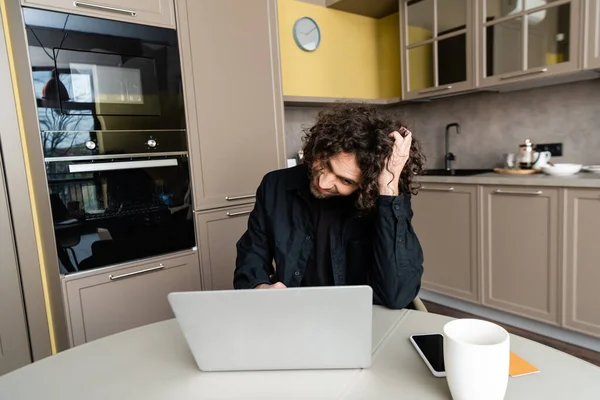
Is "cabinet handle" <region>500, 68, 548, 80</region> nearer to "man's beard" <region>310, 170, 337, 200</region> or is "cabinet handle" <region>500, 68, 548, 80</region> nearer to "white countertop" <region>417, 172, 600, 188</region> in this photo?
"white countertop" <region>417, 172, 600, 188</region>

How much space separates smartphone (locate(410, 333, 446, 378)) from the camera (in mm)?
748

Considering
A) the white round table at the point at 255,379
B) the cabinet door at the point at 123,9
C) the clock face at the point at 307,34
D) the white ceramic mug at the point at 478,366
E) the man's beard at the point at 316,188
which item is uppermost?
the clock face at the point at 307,34

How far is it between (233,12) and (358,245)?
167 centimetres

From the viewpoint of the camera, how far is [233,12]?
2.32 meters

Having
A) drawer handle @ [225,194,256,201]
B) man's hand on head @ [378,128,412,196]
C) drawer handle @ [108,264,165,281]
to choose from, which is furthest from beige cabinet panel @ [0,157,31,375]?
man's hand on head @ [378,128,412,196]

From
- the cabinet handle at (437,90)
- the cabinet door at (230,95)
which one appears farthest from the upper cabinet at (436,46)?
the cabinet door at (230,95)

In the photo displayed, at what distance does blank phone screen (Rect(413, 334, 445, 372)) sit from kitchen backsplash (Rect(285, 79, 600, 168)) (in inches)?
89.9

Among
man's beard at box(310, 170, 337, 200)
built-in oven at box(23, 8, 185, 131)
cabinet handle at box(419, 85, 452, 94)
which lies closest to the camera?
man's beard at box(310, 170, 337, 200)

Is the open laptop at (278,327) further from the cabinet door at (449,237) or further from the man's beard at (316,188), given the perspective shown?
the cabinet door at (449,237)

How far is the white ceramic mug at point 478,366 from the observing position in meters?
0.61

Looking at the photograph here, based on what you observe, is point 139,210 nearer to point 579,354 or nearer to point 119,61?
point 119,61

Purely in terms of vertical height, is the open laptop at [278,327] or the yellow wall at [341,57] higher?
the yellow wall at [341,57]

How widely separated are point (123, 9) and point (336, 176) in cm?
145

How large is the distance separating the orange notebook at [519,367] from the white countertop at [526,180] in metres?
1.80
